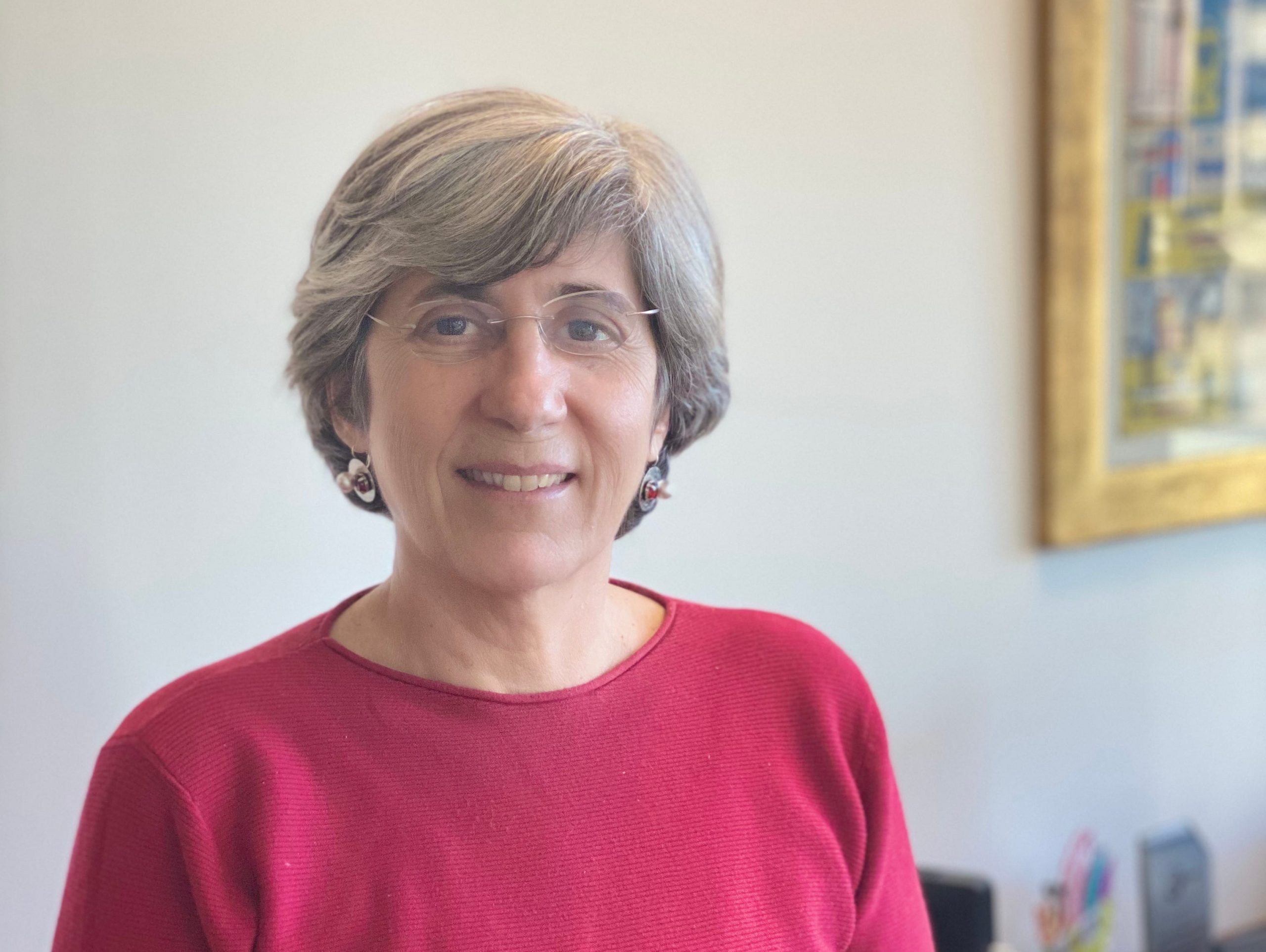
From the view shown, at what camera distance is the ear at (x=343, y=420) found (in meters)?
1.10

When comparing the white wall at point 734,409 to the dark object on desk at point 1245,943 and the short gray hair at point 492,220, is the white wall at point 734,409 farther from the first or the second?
the short gray hair at point 492,220

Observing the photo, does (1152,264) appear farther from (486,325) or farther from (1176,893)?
(486,325)

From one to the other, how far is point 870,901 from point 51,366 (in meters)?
1.04

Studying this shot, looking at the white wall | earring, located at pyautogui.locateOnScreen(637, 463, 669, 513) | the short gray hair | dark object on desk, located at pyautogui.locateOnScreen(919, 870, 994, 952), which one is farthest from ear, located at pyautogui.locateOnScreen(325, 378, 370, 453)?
dark object on desk, located at pyautogui.locateOnScreen(919, 870, 994, 952)

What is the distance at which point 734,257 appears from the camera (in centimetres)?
190

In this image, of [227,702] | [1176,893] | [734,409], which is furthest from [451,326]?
[1176,893]

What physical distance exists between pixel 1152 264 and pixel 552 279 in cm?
164

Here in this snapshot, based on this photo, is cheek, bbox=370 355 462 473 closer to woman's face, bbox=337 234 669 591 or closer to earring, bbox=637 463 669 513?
woman's face, bbox=337 234 669 591

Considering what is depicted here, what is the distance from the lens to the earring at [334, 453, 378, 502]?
113cm

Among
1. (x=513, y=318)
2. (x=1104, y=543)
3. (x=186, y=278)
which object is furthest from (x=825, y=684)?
(x=1104, y=543)

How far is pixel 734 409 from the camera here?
191 centimetres

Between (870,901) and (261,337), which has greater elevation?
(261,337)

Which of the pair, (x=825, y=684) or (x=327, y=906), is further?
(x=825, y=684)

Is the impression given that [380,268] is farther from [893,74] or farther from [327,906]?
[893,74]
